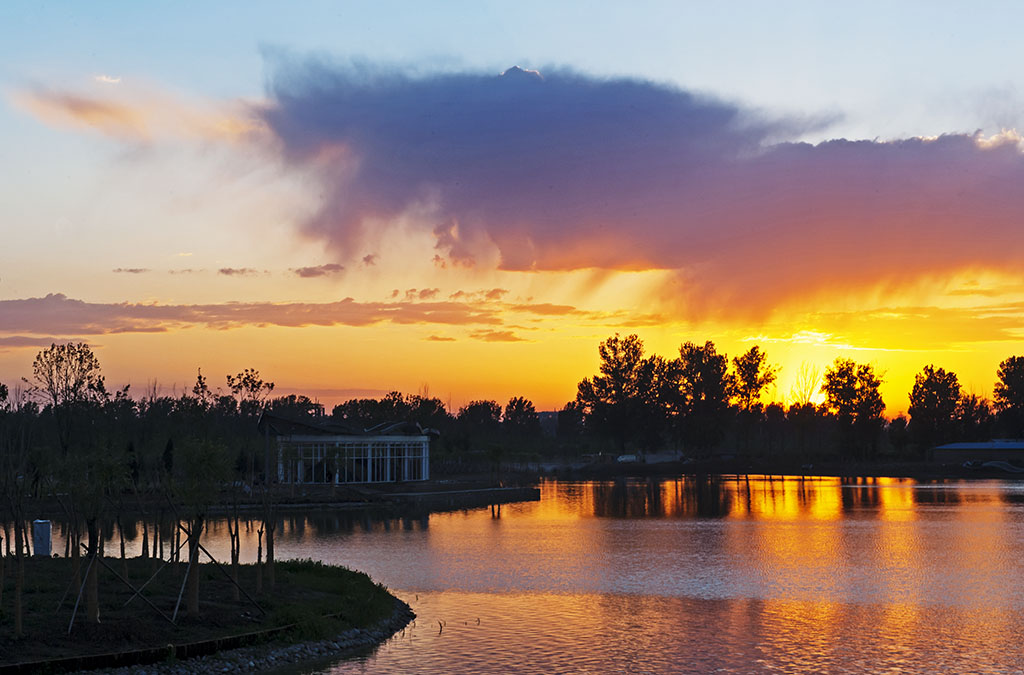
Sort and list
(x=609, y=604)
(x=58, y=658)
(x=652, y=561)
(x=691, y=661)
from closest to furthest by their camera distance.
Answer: (x=58, y=658), (x=691, y=661), (x=609, y=604), (x=652, y=561)

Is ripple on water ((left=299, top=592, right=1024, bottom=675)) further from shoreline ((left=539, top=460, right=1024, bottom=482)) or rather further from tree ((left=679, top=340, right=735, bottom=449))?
tree ((left=679, top=340, right=735, bottom=449))

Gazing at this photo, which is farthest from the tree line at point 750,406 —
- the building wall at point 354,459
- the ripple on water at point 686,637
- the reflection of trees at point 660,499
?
the ripple on water at point 686,637

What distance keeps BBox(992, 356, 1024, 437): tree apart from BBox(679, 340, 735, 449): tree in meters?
48.7

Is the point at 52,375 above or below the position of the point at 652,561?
above

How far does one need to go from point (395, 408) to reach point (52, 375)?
92.5 metres

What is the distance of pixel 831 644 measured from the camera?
86.2ft

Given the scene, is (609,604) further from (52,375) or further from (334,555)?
(52,375)

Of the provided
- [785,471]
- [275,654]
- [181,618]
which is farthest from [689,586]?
[785,471]

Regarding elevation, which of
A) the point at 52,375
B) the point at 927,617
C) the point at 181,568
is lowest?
the point at 927,617

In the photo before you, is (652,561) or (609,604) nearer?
(609,604)

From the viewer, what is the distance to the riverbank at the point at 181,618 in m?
21.2

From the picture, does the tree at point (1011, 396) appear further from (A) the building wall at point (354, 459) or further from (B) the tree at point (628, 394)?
(A) the building wall at point (354, 459)

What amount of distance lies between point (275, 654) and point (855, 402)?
15620 cm

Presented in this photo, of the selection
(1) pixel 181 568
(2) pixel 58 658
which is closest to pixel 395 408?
(1) pixel 181 568
